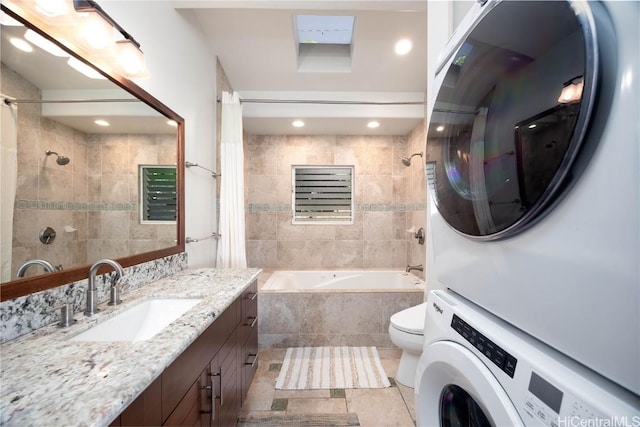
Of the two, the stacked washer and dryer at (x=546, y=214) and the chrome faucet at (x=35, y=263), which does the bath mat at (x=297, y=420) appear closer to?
the stacked washer and dryer at (x=546, y=214)

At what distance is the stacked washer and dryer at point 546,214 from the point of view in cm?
34

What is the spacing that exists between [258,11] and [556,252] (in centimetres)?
222

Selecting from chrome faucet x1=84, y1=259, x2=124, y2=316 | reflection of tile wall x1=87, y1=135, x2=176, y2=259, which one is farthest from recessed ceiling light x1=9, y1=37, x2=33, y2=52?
chrome faucet x1=84, y1=259, x2=124, y2=316

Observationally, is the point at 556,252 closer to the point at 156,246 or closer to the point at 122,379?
the point at 122,379

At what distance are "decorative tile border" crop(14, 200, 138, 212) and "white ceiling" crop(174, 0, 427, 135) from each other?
139cm

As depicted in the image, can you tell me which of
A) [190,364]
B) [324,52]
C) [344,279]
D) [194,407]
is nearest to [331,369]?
[344,279]

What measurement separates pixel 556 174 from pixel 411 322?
1.62 metres

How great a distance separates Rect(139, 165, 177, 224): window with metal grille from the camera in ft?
4.51

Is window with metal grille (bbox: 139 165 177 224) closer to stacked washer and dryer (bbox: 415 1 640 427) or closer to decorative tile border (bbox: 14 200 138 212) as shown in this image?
decorative tile border (bbox: 14 200 138 212)

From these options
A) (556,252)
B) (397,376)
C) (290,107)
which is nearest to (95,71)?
(556,252)

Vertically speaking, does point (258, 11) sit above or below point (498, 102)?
above

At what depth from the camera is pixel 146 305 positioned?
115cm

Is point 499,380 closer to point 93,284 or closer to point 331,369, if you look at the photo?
point 93,284

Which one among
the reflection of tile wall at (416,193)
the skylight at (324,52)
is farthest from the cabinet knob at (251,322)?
the skylight at (324,52)
